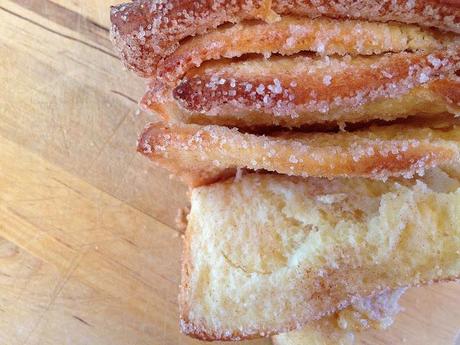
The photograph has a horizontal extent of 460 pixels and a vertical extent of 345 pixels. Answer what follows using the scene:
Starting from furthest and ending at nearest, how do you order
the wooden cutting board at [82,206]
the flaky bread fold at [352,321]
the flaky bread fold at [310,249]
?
the wooden cutting board at [82,206], the flaky bread fold at [352,321], the flaky bread fold at [310,249]

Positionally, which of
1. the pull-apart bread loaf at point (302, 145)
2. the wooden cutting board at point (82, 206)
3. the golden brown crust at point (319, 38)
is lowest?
the wooden cutting board at point (82, 206)

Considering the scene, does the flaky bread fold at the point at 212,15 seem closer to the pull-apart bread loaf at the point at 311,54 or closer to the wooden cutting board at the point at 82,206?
the pull-apart bread loaf at the point at 311,54

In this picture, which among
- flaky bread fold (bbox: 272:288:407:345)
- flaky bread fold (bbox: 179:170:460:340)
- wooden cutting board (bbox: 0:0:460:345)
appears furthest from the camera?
wooden cutting board (bbox: 0:0:460:345)

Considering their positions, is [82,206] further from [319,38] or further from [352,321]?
[319,38]

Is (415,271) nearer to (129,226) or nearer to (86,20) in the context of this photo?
(129,226)

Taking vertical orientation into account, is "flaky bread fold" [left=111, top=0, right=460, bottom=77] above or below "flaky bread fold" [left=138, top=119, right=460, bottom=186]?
above

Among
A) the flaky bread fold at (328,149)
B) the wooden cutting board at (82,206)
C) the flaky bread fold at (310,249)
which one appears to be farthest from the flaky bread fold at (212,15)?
the wooden cutting board at (82,206)

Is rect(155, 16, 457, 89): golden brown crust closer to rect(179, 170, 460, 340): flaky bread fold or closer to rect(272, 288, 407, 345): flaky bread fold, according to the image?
rect(179, 170, 460, 340): flaky bread fold

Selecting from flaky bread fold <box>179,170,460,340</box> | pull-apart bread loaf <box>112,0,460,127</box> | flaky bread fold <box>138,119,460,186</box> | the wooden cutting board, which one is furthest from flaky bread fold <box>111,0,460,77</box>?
the wooden cutting board
